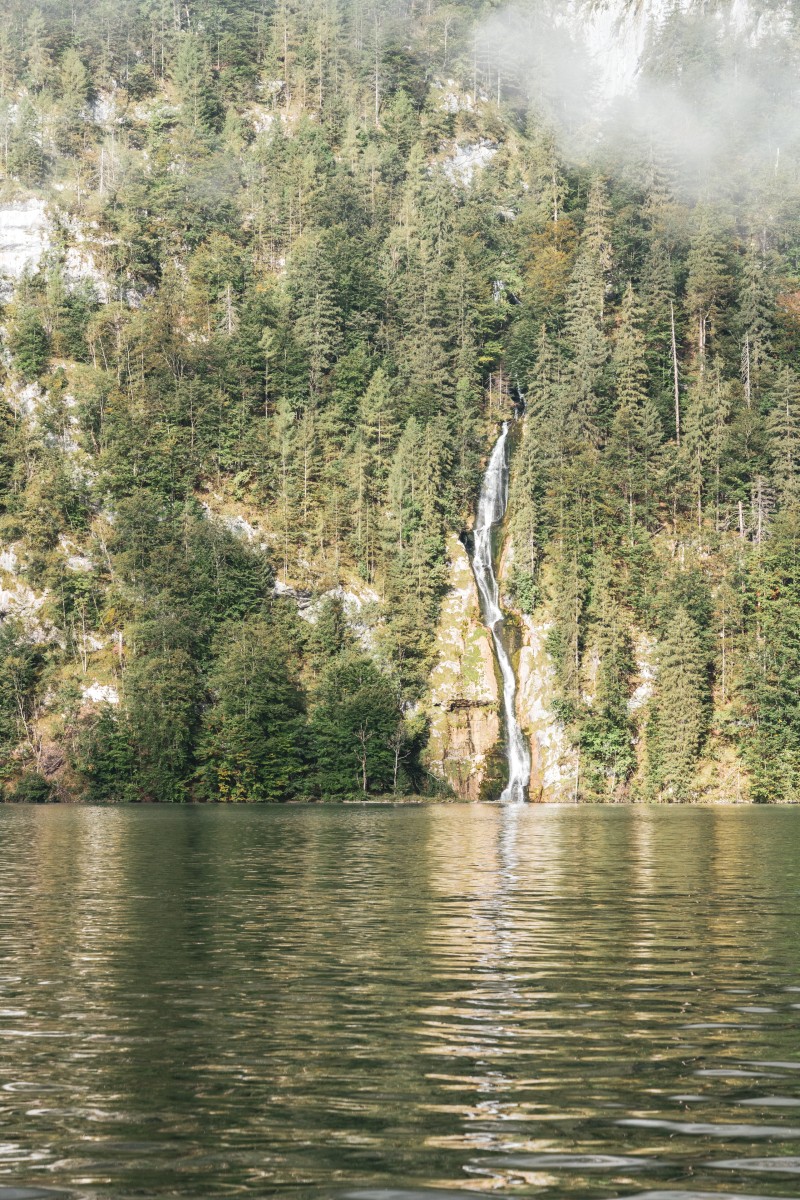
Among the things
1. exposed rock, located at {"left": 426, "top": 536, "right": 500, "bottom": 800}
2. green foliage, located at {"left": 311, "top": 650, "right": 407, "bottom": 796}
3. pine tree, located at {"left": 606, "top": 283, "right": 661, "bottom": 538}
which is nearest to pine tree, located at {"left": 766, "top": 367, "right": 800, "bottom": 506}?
pine tree, located at {"left": 606, "top": 283, "right": 661, "bottom": 538}

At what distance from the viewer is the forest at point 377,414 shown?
101438mm

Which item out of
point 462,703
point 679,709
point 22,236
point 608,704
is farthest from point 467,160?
point 679,709

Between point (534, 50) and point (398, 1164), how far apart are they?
671 feet

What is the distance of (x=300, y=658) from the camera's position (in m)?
110

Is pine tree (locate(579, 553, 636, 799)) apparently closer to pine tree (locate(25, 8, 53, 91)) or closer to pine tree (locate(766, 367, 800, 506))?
pine tree (locate(766, 367, 800, 506))

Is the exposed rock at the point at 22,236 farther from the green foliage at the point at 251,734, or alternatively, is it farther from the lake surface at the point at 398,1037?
the lake surface at the point at 398,1037

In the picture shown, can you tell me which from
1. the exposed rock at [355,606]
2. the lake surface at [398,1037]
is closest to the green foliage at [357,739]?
the exposed rock at [355,606]

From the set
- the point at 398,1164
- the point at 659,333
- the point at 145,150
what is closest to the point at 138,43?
the point at 145,150

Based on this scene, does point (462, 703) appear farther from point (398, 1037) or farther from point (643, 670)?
point (398, 1037)

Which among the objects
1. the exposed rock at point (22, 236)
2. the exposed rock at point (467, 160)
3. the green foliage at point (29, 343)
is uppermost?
the exposed rock at point (467, 160)

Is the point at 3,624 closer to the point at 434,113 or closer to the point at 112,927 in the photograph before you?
the point at 112,927

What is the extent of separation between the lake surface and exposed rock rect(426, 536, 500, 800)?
7008 centimetres

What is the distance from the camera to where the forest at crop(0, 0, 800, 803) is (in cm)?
10144

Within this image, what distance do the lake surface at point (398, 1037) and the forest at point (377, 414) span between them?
227 ft
